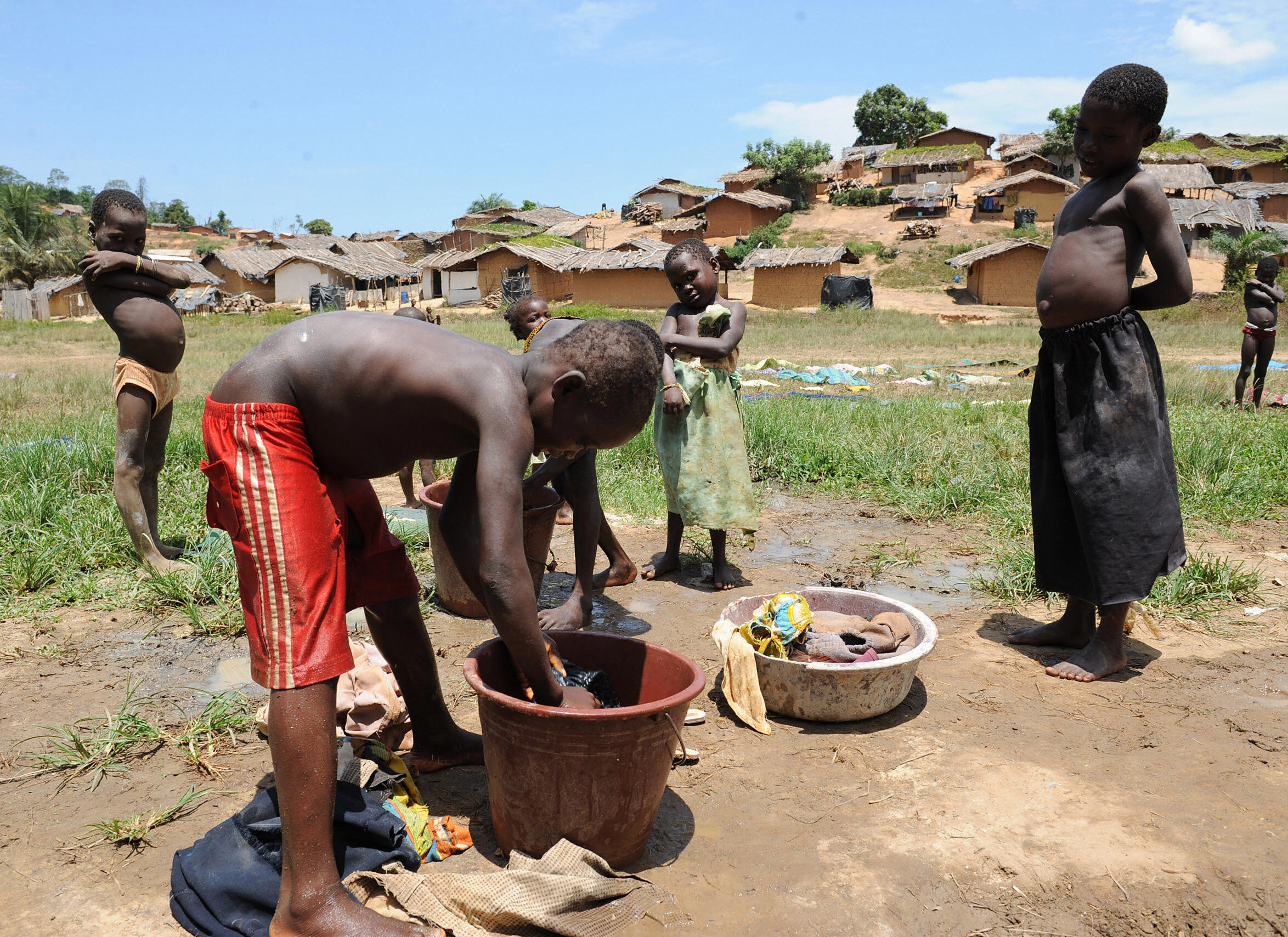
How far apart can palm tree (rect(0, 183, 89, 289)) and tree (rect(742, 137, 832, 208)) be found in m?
33.6

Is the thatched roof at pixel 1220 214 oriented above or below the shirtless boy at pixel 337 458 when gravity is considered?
above

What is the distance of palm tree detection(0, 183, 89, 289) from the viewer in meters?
36.2

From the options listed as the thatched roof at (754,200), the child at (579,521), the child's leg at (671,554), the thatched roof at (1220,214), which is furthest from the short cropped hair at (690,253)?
the thatched roof at (754,200)

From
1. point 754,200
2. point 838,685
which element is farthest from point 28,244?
point 838,685

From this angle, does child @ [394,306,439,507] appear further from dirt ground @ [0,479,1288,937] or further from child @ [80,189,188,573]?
dirt ground @ [0,479,1288,937]

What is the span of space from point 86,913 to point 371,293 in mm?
36804

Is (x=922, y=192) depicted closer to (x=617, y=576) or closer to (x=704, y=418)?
(x=704, y=418)

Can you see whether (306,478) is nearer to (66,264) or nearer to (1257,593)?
(1257,593)

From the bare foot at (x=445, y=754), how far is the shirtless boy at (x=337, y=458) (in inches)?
28.0

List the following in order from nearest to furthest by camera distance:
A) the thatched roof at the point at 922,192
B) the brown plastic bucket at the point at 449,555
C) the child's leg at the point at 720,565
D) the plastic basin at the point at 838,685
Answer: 1. the plastic basin at the point at 838,685
2. the brown plastic bucket at the point at 449,555
3. the child's leg at the point at 720,565
4. the thatched roof at the point at 922,192

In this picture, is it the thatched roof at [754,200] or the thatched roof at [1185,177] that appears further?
the thatched roof at [754,200]

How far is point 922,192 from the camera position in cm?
4159

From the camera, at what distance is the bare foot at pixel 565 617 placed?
3242 mm

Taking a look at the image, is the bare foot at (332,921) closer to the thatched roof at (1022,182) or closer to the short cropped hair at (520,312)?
the short cropped hair at (520,312)
